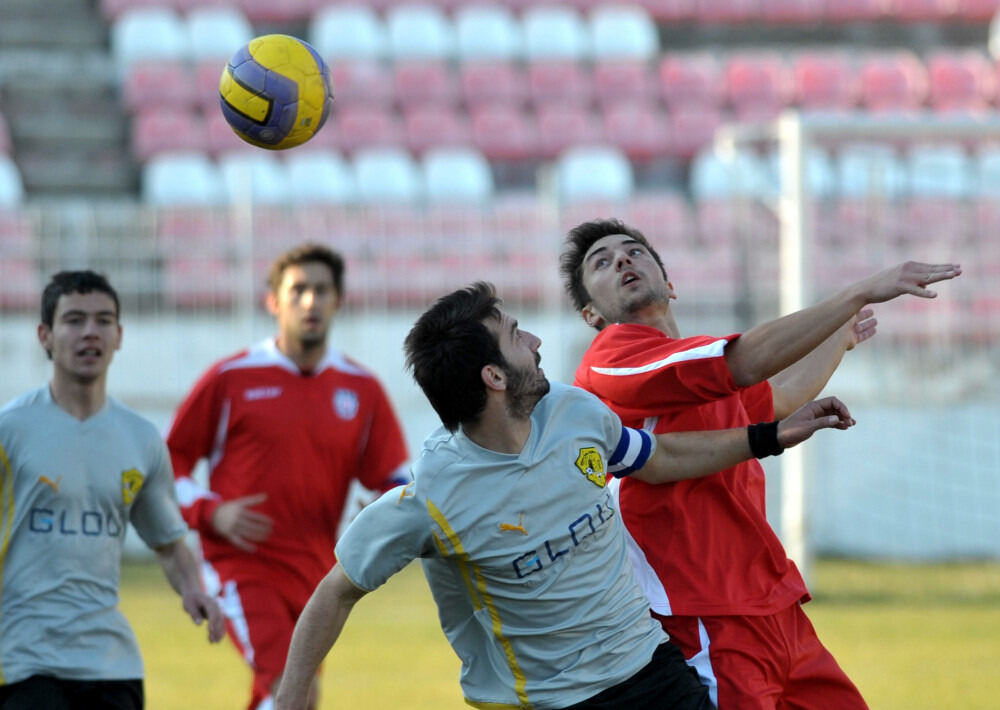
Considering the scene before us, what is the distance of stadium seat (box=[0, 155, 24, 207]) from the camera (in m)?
15.8

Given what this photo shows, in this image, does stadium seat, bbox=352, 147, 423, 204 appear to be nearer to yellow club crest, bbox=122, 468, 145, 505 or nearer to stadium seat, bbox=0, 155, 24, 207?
stadium seat, bbox=0, 155, 24, 207

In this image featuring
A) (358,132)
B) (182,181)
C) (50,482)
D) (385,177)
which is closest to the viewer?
(50,482)

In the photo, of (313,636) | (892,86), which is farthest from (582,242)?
(892,86)

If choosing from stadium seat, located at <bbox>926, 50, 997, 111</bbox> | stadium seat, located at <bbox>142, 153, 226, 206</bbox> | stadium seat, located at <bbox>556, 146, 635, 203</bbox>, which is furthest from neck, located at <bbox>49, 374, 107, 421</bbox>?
stadium seat, located at <bbox>926, 50, 997, 111</bbox>

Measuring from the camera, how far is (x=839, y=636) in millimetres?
9625

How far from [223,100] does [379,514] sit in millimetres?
2067

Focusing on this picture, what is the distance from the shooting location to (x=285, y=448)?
6.34m

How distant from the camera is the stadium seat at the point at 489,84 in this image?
61.1ft

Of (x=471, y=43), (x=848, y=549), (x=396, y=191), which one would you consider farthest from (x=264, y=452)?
(x=471, y=43)

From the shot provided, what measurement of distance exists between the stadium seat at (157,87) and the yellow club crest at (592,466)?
15.1 metres

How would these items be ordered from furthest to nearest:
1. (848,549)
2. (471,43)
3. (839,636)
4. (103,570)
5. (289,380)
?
(471,43)
(848,549)
(839,636)
(289,380)
(103,570)

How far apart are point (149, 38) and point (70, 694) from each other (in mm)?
14929

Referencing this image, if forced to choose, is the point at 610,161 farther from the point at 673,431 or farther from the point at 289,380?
the point at 673,431

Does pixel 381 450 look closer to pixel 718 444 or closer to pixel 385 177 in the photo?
pixel 718 444
